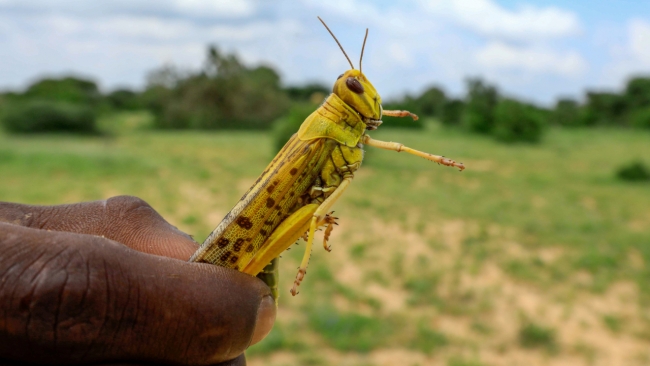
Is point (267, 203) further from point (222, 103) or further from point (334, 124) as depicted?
point (222, 103)

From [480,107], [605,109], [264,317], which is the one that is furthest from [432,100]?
[264,317]

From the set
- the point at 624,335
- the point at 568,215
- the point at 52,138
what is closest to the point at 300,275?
the point at 624,335

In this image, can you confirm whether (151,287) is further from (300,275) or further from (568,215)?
(568,215)

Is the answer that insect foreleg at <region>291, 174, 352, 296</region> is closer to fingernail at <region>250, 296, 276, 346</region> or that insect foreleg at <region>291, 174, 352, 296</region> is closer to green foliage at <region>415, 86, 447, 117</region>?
fingernail at <region>250, 296, 276, 346</region>

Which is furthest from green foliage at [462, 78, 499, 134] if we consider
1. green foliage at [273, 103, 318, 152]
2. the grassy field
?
green foliage at [273, 103, 318, 152]

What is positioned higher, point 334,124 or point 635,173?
point 635,173
